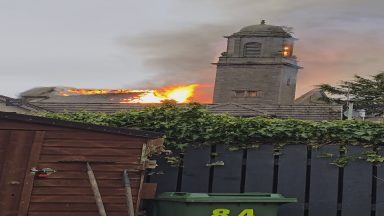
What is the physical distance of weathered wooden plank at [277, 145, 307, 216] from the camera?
9.61 meters

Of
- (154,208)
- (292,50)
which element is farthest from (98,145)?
(292,50)

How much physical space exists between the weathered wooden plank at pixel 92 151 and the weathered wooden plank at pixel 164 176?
6.05ft

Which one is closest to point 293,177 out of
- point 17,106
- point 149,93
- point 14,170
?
point 14,170

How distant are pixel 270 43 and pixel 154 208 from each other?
45579 mm

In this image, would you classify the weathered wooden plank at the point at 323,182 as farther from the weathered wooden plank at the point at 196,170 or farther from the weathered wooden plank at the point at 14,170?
the weathered wooden plank at the point at 14,170

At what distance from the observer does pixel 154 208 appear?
361 inches

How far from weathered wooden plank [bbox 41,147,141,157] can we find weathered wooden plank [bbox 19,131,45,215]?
0.13 metres

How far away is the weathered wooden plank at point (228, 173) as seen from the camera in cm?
987

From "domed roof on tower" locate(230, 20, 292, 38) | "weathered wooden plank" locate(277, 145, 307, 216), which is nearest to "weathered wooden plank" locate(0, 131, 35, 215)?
"weathered wooden plank" locate(277, 145, 307, 216)

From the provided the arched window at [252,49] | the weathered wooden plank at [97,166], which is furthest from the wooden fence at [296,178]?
the arched window at [252,49]

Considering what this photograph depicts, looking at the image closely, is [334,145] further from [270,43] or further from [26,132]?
[270,43]

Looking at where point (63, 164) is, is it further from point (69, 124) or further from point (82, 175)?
point (69, 124)

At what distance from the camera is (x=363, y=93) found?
4162cm

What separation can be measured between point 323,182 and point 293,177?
604 mm
